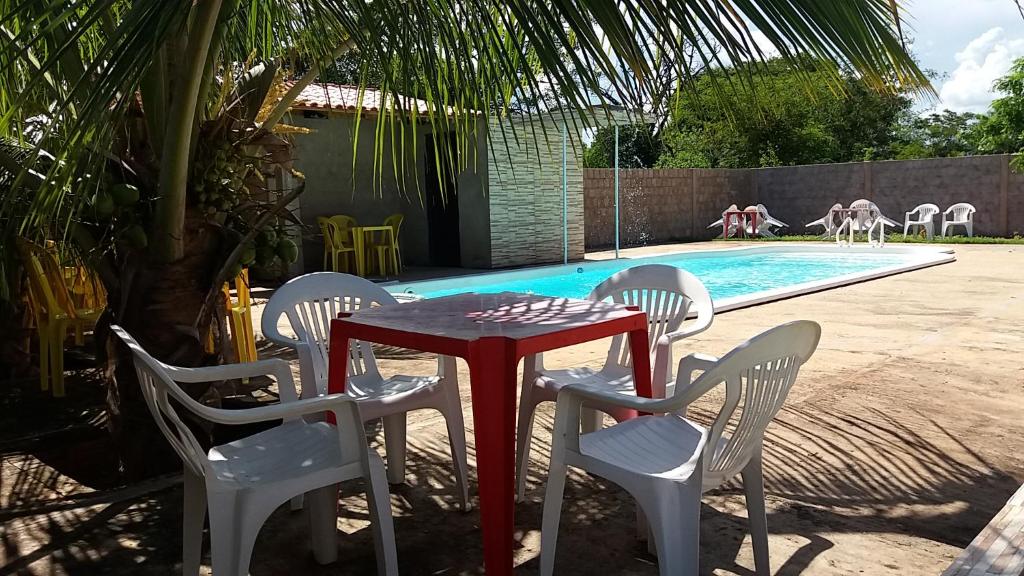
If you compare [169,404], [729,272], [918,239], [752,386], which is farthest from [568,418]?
[918,239]

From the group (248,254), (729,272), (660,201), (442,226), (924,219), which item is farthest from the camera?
(660,201)

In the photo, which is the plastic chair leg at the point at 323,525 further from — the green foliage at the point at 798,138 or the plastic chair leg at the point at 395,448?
the green foliage at the point at 798,138

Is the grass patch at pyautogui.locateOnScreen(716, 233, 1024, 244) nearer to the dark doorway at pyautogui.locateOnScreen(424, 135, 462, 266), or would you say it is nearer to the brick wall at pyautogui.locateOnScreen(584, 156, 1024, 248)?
the brick wall at pyautogui.locateOnScreen(584, 156, 1024, 248)

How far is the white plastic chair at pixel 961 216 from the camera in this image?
1623 cm

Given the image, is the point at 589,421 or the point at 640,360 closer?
the point at 640,360

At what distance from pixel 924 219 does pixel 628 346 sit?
51.2 feet

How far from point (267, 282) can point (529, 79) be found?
9.46m

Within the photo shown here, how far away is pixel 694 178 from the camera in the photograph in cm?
1898

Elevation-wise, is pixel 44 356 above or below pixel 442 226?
below

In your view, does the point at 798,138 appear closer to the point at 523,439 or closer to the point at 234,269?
the point at 523,439

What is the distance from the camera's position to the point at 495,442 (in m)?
2.28

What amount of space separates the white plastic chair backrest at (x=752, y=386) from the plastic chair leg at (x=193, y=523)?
53.2 inches

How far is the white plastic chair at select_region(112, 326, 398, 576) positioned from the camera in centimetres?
204

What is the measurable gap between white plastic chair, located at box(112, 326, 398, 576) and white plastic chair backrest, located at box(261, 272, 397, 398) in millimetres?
609
